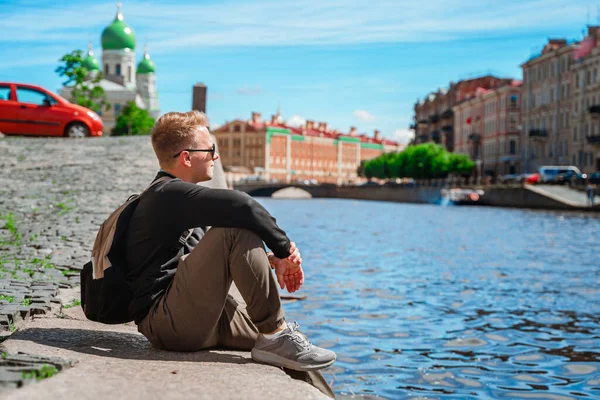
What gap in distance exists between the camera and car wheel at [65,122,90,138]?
874 inches

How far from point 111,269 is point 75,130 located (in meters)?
18.7

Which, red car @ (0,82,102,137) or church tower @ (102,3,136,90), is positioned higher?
church tower @ (102,3,136,90)

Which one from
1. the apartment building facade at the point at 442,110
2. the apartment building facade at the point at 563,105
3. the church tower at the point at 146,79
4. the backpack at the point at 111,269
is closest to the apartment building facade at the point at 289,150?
the church tower at the point at 146,79

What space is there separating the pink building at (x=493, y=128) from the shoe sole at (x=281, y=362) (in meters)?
79.3

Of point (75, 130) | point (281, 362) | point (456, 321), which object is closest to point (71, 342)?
point (281, 362)

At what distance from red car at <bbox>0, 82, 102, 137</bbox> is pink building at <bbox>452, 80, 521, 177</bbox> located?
6362 centimetres

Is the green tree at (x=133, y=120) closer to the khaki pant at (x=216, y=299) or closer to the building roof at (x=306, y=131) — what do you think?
the building roof at (x=306, y=131)

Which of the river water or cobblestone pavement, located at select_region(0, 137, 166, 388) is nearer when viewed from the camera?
cobblestone pavement, located at select_region(0, 137, 166, 388)

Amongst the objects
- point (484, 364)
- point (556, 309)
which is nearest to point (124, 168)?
point (556, 309)

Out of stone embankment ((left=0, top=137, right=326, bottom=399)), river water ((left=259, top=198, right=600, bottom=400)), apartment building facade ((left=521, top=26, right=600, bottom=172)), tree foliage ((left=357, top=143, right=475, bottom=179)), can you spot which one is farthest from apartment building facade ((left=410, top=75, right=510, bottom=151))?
stone embankment ((left=0, top=137, right=326, bottom=399))

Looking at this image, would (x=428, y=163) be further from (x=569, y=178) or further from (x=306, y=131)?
(x=306, y=131)

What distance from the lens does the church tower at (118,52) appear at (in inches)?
4417

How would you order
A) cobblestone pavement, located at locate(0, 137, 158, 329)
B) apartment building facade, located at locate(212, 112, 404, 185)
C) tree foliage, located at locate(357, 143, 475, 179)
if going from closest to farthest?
cobblestone pavement, located at locate(0, 137, 158, 329) → tree foliage, located at locate(357, 143, 475, 179) → apartment building facade, located at locate(212, 112, 404, 185)

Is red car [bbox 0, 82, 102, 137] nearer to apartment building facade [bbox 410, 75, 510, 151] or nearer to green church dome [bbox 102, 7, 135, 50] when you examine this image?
apartment building facade [bbox 410, 75, 510, 151]
